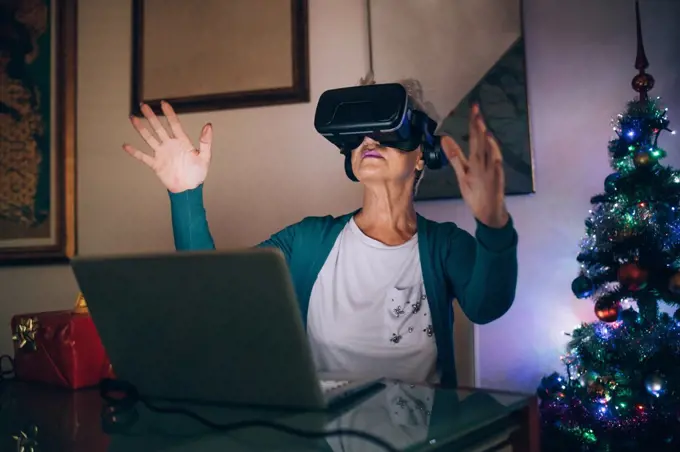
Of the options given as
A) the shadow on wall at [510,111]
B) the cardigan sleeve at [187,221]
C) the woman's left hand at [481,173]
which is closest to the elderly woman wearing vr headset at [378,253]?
the cardigan sleeve at [187,221]

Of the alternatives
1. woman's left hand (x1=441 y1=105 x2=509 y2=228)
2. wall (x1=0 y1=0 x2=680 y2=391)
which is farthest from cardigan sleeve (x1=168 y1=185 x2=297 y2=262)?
wall (x1=0 y1=0 x2=680 y2=391)

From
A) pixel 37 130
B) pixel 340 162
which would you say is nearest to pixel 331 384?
pixel 340 162

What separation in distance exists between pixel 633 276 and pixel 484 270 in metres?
0.49

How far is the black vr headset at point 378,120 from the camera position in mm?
1122

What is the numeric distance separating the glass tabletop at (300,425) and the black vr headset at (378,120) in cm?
49

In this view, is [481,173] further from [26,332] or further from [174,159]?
[26,332]

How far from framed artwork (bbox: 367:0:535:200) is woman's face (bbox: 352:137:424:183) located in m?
0.49

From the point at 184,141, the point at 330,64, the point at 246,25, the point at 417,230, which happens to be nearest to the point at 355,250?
the point at 417,230

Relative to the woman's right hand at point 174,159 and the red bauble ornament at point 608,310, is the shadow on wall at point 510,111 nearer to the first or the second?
the red bauble ornament at point 608,310

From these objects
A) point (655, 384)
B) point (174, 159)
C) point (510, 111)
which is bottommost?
point (655, 384)

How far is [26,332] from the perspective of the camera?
1.22m

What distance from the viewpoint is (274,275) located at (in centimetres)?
66

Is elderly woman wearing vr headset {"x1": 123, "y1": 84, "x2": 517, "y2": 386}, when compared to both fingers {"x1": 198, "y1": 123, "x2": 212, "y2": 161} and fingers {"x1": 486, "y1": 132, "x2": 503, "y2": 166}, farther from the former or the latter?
fingers {"x1": 486, "y1": 132, "x2": 503, "y2": 166}

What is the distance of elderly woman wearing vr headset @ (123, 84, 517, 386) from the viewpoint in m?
1.12
